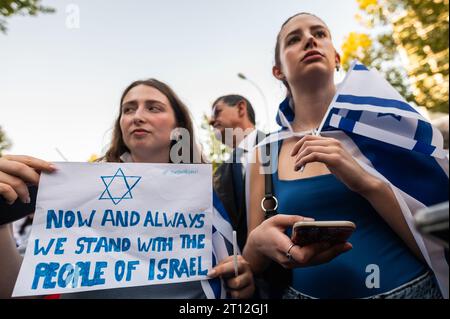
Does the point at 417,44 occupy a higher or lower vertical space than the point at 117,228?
higher

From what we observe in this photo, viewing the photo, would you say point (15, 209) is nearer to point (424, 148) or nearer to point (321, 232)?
point (321, 232)

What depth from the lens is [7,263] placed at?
1407 millimetres


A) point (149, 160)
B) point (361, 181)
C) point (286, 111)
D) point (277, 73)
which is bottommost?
point (361, 181)

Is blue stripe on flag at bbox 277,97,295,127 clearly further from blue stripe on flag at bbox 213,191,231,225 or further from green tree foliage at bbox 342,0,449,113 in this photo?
green tree foliage at bbox 342,0,449,113

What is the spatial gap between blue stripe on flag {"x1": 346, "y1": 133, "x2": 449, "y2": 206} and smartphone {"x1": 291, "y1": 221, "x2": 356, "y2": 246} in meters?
0.49

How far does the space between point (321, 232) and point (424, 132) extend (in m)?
0.83

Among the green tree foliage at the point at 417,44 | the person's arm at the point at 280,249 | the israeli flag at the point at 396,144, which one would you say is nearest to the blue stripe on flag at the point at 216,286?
the person's arm at the point at 280,249

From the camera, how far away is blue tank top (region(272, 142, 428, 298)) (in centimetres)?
128

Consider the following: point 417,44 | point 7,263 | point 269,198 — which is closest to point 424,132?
point 269,198

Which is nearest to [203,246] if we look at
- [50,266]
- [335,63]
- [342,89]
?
[50,266]

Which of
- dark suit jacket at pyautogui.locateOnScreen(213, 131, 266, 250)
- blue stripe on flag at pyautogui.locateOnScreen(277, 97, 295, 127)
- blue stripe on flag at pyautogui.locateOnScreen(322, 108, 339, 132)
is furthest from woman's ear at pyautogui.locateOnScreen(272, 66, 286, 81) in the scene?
blue stripe on flag at pyautogui.locateOnScreen(322, 108, 339, 132)

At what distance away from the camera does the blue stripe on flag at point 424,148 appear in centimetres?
146
